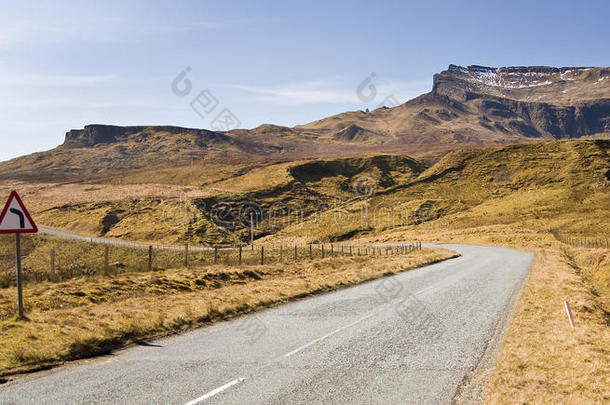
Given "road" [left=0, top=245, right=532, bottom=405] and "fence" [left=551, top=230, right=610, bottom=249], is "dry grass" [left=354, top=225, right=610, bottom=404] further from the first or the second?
"fence" [left=551, top=230, right=610, bottom=249]

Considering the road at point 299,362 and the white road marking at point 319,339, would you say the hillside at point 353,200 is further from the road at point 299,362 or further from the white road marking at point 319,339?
the white road marking at point 319,339

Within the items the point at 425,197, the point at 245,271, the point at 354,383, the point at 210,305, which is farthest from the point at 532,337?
the point at 425,197

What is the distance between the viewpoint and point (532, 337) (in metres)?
11.4

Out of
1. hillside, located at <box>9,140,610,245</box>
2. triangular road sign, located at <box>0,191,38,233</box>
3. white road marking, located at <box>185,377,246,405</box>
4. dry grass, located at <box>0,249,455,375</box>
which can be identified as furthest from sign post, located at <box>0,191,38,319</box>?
hillside, located at <box>9,140,610,245</box>

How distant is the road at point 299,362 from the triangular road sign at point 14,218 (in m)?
4.29

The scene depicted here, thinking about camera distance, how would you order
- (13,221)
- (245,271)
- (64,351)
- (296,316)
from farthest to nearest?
(245,271) → (296,316) → (13,221) → (64,351)

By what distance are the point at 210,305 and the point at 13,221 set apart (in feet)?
20.3

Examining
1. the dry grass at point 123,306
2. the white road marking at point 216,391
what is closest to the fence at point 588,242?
the dry grass at point 123,306

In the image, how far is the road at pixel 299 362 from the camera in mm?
7309

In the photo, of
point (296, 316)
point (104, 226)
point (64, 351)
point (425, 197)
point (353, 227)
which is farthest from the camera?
point (425, 197)

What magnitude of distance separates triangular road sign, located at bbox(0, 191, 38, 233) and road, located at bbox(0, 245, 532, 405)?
4291 millimetres

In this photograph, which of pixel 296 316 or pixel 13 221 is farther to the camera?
pixel 296 316

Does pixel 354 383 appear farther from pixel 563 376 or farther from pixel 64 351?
pixel 64 351

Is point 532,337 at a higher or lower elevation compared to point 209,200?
lower
